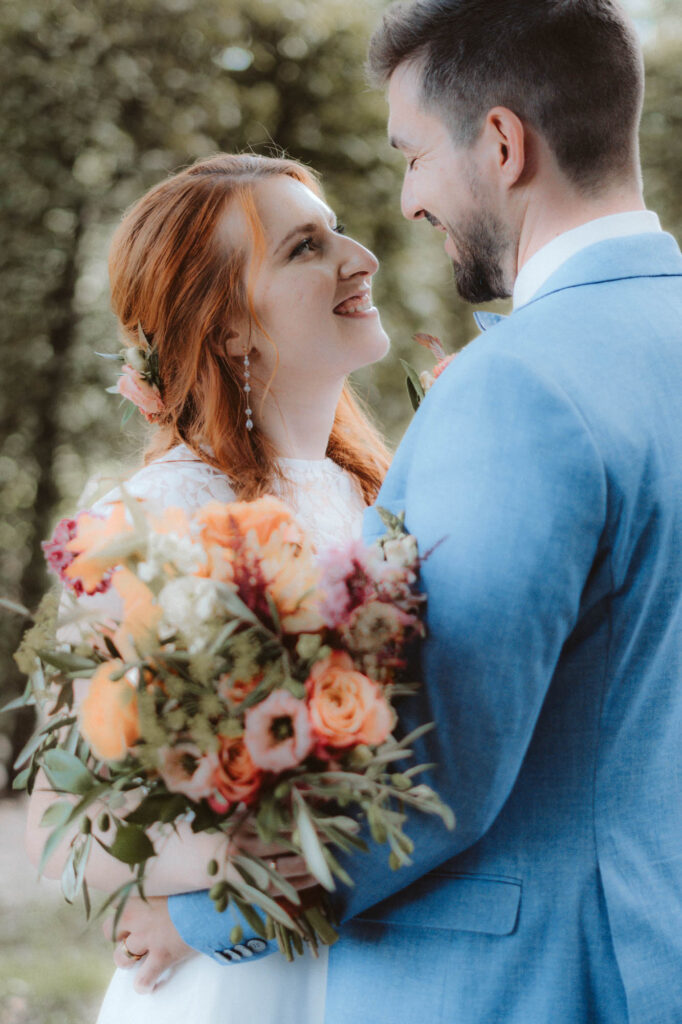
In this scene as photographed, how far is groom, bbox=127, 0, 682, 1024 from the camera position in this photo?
118cm

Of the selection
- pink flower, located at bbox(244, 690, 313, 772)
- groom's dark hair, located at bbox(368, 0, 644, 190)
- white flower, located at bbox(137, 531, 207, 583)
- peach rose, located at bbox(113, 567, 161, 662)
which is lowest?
pink flower, located at bbox(244, 690, 313, 772)

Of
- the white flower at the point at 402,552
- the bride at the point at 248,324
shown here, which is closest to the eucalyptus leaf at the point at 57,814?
the white flower at the point at 402,552

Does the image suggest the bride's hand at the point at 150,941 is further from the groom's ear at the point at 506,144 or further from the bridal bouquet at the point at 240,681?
the groom's ear at the point at 506,144

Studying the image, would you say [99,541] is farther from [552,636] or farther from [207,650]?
[552,636]

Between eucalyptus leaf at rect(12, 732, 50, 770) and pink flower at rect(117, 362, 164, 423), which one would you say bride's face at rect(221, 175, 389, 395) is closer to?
pink flower at rect(117, 362, 164, 423)

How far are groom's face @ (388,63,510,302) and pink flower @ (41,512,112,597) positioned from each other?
2.92ft

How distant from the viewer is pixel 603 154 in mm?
1556

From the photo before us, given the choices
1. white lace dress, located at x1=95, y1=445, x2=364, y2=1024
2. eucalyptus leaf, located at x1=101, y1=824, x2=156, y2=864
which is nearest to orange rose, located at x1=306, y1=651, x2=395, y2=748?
eucalyptus leaf, located at x1=101, y1=824, x2=156, y2=864

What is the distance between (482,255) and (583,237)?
0.94 ft

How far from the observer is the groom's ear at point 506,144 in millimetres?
1599

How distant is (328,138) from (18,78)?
6.41 feet

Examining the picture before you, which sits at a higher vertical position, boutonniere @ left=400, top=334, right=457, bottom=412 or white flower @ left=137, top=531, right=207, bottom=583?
white flower @ left=137, top=531, right=207, bottom=583

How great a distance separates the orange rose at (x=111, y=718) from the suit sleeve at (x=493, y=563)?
1.13 ft

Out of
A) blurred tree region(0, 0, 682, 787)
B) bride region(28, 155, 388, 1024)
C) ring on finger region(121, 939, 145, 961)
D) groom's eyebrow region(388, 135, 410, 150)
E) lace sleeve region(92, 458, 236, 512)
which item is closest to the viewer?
ring on finger region(121, 939, 145, 961)
